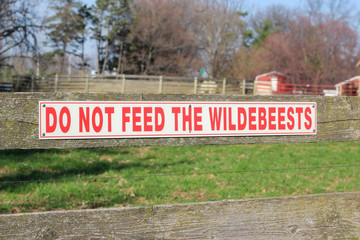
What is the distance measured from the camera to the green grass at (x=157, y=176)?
5.14 metres

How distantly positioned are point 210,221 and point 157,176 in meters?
4.28

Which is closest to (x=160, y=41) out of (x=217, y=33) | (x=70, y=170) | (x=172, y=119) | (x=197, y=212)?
(x=217, y=33)

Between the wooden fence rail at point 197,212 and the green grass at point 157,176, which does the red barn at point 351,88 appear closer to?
the green grass at point 157,176

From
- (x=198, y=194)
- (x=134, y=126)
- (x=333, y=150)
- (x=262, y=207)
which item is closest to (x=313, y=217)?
(x=262, y=207)

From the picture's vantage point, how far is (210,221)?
6.53 feet

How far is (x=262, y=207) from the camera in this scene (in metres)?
2.06

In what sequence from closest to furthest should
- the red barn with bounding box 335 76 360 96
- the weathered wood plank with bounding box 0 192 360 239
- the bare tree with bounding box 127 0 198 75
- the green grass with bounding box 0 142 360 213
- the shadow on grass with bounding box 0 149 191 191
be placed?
1. the weathered wood plank with bounding box 0 192 360 239
2. the green grass with bounding box 0 142 360 213
3. the shadow on grass with bounding box 0 149 191 191
4. the red barn with bounding box 335 76 360 96
5. the bare tree with bounding box 127 0 198 75

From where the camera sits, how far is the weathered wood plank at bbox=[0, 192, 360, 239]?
1.83 m

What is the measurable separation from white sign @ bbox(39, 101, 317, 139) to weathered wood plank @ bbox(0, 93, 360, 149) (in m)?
0.03

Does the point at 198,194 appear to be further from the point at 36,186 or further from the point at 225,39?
the point at 225,39

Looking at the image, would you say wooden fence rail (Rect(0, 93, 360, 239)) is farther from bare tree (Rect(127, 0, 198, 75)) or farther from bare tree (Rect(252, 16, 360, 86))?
bare tree (Rect(127, 0, 198, 75))

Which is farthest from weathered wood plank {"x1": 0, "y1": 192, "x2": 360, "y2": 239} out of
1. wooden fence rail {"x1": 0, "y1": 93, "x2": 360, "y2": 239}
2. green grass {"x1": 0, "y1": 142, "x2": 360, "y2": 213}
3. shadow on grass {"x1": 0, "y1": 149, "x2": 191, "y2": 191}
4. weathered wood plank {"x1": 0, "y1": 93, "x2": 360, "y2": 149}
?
shadow on grass {"x1": 0, "y1": 149, "x2": 191, "y2": 191}

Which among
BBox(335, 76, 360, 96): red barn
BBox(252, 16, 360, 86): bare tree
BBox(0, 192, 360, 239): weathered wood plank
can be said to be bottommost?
BBox(0, 192, 360, 239): weathered wood plank

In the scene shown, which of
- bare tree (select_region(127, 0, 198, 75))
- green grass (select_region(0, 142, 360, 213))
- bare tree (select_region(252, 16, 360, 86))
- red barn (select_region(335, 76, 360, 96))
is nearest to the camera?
green grass (select_region(0, 142, 360, 213))
